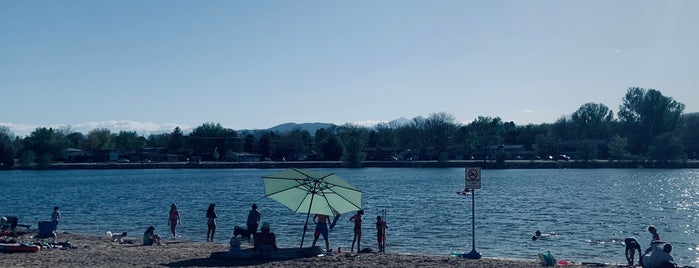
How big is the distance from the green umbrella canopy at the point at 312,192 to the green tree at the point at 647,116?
132 meters

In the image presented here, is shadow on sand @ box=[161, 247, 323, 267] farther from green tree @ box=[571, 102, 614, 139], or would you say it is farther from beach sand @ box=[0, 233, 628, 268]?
green tree @ box=[571, 102, 614, 139]

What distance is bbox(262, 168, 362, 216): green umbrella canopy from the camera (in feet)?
72.3

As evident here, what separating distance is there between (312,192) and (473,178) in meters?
5.00

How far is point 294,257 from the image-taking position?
22.1 meters

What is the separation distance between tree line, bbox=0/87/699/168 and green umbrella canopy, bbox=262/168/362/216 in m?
125

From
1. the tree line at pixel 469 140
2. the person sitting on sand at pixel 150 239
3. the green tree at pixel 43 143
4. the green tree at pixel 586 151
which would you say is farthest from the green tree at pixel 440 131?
the person sitting on sand at pixel 150 239

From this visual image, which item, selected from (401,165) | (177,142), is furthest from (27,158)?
(401,165)

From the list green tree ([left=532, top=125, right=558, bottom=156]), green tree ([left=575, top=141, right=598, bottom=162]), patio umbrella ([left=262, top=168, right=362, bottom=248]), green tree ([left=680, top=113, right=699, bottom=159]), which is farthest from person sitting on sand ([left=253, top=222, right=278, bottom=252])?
green tree ([left=532, top=125, right=558, bottom=156])

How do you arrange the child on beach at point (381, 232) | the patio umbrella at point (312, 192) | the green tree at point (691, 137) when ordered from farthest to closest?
the green tree at point (691, 137) < the child on beach at point (381, 232) < the patio umbrella at point (312, 192)

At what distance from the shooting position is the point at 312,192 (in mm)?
22531

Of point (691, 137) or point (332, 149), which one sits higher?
point (691, 137)

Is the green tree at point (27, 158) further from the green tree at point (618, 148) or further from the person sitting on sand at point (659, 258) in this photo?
the person sitting on sand at point (659, 258)

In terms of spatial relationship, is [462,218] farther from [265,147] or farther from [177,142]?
[177,142]

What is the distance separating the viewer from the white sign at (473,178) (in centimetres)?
2192
